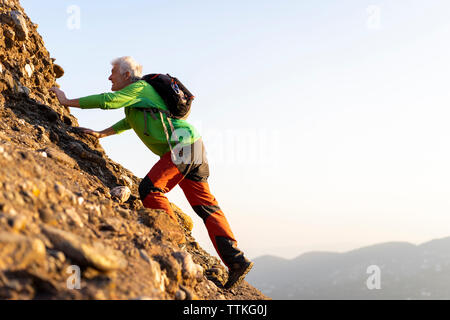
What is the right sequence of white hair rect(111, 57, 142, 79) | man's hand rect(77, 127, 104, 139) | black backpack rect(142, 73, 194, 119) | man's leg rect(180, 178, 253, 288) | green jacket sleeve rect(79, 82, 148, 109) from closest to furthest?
green jacket sleeve rect(79, 82, 148, 109) < man's leg rect(180, 178, 253, 288) < black backpack rect(142, 73, 194, 119) < white hair rect(111, 57, 142, 79) < man's hand rect(77, 127, 104, 139)

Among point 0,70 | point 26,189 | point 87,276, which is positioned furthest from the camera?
point 0,70

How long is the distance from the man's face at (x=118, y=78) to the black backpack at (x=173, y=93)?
35 cm

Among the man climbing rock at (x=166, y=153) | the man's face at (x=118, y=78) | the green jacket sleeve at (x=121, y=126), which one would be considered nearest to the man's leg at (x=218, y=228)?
the man climbing rock at (x=166, y=153)

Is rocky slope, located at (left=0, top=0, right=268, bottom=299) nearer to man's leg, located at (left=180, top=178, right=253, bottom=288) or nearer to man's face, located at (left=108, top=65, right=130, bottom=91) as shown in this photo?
man's leg, located at (left=180, top=178, right=253, bottom=288)

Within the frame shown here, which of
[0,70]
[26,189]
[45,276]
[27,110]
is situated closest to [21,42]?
→ [0,70]

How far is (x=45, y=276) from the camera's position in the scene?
288cm

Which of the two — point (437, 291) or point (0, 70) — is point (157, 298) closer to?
point (0, 70)

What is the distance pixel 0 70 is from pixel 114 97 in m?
2.66

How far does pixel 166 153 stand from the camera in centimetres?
582

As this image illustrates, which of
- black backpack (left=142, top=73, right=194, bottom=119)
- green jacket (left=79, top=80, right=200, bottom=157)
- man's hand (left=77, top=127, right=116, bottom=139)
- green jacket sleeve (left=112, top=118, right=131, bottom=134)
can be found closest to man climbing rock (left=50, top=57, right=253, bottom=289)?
green jacket (left=79, top=80, right=200, bottom=157)

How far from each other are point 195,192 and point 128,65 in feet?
8.39

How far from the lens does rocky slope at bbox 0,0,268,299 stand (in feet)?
9.50

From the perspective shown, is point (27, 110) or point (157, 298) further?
point (27, 110)

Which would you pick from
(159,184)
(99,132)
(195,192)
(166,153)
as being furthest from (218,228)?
(99,132)
